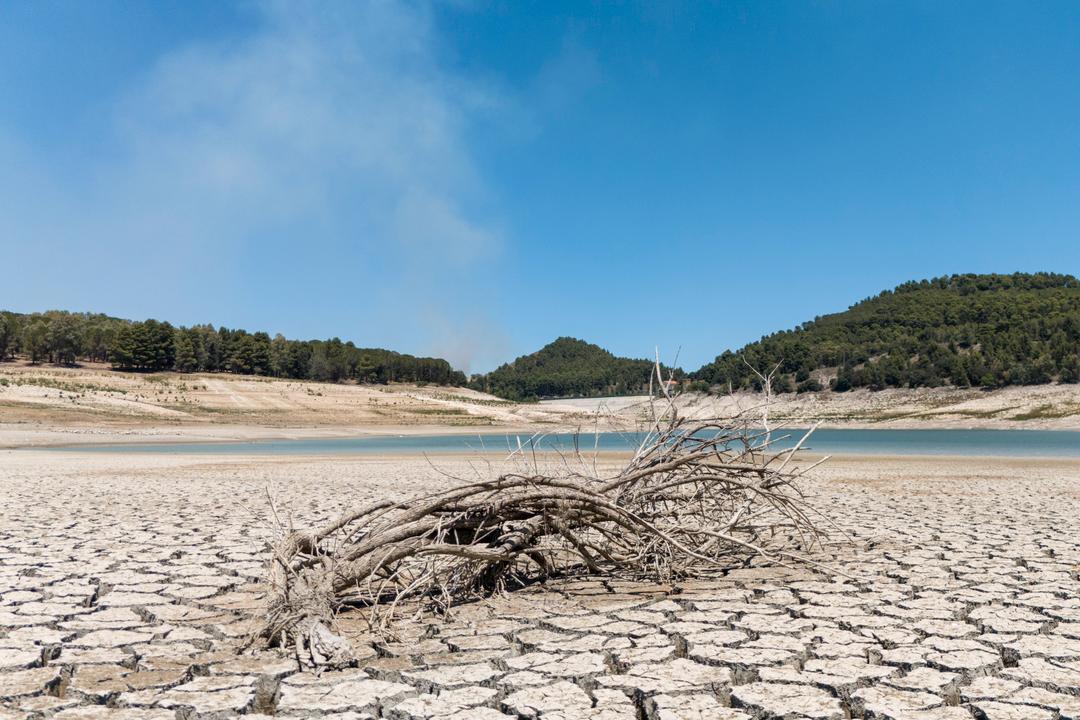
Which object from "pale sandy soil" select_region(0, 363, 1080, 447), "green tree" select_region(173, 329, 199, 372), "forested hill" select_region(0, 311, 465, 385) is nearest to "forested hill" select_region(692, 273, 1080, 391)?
"pale sandy soil" select_region(0, 363, 1080, 447)

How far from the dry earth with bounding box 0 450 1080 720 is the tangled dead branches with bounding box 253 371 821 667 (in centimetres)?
20

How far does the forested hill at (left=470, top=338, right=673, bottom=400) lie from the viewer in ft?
358

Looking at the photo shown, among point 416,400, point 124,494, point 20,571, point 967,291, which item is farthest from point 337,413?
point 967,291

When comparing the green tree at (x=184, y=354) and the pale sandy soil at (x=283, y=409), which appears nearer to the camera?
the pale sandy soil at (x=283, y=409)

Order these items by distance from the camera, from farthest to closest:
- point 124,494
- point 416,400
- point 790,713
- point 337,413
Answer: point 416,400 → point 337,413 → point 124,494 → point 790,713

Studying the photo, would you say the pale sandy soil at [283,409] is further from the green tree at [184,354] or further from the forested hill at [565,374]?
the forested hill at [565,374]

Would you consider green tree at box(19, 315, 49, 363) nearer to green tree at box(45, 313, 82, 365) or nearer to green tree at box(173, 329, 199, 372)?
green tree at box(45, 313, 82, 365)

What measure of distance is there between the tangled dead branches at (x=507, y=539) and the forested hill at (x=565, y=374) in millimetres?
79890

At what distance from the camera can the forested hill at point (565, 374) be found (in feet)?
358

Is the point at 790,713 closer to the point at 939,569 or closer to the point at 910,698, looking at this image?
the point at 910,698

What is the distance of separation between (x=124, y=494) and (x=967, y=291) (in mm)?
113708

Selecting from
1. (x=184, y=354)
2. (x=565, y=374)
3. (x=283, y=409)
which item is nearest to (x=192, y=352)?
(x=184, y=354)

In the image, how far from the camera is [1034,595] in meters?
4.68

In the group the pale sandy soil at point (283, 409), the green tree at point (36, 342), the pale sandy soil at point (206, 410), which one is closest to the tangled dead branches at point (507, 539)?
the pale sandy soil at point (283, 409)
